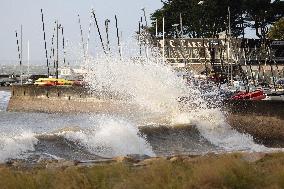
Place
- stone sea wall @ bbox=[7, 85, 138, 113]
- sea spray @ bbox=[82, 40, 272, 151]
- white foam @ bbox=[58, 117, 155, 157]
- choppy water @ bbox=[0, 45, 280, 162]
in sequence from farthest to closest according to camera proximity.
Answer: stone sea wall @ bbox=[7, 85, 138, 113] < sea spray @ bbox=[82, 40, 272, 151] < white foam @ bbox=[58, 117, 155, 157] < choppy water @ bbox=[0, 45, 280, 162]

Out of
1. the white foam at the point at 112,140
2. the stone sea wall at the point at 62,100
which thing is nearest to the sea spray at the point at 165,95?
the stone sea wall at the point at 62,100

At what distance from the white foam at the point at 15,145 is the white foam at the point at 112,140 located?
1.98 metres

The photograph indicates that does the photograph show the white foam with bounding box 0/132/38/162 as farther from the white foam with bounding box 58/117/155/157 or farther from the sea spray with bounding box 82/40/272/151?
the sea spray with bounding box 82/40/272/151

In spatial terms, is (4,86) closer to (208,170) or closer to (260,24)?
(260,24)

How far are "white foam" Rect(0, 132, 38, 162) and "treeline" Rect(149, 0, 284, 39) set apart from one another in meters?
63.7

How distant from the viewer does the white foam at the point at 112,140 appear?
24209 millimetres

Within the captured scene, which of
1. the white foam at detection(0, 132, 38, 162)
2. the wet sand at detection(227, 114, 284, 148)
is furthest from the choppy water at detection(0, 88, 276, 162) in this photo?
the wet sand at detection(227, 114, 284, 148)

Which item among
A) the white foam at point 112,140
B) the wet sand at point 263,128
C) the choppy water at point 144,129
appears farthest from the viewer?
the wet sand at point 263,128

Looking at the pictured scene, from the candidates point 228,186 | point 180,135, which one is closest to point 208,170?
point 228,186

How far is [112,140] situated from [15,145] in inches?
174

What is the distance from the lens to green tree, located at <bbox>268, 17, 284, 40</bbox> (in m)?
86.9

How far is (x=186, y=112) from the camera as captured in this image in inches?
1282

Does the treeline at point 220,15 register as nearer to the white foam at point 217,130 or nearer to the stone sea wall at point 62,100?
the stone sea wall at point 62,100

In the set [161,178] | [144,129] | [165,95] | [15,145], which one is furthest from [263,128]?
[161,178]
